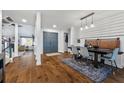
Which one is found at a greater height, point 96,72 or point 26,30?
point 26,30

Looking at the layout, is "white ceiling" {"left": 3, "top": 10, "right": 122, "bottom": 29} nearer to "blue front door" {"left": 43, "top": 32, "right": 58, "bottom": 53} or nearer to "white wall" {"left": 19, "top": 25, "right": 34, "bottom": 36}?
"white wall" {"left": 19, "top": 25, "right": 34, "bottom": 36}

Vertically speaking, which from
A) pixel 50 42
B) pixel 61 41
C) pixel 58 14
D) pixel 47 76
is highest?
pixel 58 14

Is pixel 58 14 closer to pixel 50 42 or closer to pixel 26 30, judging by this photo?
pixel 50 42

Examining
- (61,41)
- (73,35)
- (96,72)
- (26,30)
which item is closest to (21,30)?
(26,30)

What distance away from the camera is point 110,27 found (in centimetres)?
418

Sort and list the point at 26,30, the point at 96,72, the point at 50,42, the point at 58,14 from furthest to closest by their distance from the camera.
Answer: the point at 50,42
the point at 26,30
the point at 58,14
the point at 96,72

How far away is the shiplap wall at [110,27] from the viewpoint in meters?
3.71

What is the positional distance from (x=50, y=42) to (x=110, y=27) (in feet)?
17.6

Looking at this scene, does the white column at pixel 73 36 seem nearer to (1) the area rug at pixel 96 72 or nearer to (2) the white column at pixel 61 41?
(2) the white column at pixel 61 41

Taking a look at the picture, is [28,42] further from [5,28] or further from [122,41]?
[122,41]

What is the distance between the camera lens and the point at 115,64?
11.6 ft

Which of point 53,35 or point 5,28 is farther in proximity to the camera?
point 53,35
